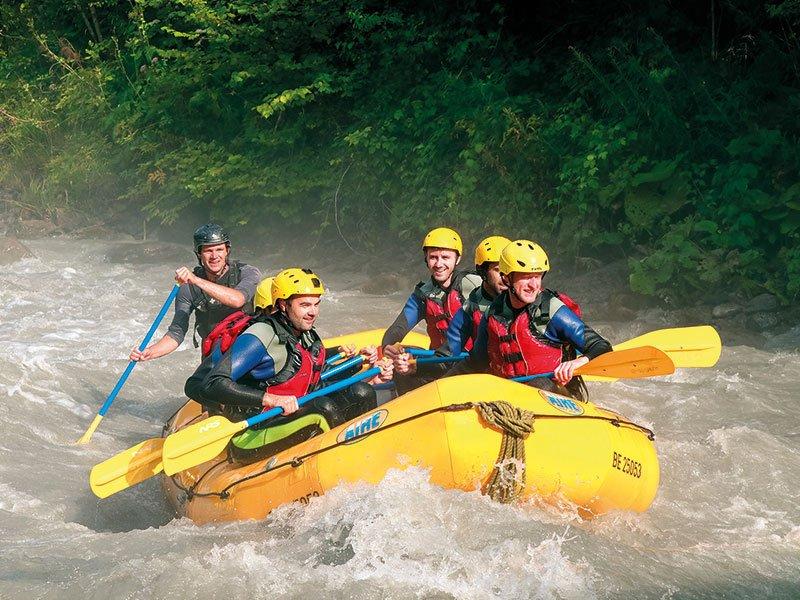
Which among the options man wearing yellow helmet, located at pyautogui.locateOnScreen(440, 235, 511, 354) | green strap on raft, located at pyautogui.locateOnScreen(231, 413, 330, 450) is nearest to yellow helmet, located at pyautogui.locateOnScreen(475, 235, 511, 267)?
man wearing yellow helmet, located at pyautogui.locateOnScreen(440, 235, 511, 354)

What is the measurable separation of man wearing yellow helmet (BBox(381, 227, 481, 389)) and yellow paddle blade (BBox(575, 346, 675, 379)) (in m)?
1.32

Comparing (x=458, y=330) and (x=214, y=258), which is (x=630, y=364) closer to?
(x=458, y=330)

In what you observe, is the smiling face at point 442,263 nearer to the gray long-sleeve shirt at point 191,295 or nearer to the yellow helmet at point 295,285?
the gray long-sleeve shirt at point 191,295

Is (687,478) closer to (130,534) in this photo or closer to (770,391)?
(770,391)

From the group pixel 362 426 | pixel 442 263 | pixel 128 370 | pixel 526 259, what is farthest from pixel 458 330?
pixel 128 370

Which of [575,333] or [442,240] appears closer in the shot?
[575,333]

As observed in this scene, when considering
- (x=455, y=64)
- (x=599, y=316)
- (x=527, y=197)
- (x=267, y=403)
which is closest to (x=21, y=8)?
(x=455, y=64)

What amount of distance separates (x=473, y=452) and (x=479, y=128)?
21.5 ft

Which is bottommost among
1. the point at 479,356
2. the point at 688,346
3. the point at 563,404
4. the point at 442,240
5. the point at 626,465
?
A: the point at 626,465

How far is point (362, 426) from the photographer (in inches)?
161

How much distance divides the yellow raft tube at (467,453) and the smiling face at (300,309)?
0.57 metres

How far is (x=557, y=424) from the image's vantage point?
3984 mm

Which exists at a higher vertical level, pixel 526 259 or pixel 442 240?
pixel 442 240

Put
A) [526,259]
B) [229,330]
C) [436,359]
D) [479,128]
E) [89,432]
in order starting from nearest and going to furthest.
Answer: [526,259] < [229,330] < [436,359] < [89,432] < [479,128]
